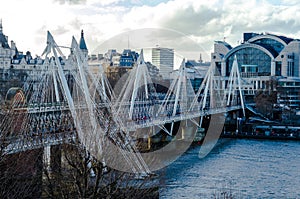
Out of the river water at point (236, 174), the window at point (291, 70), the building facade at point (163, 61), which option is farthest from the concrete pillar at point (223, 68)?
the river water at point (236, 174)

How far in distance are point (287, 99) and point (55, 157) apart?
21213 mm

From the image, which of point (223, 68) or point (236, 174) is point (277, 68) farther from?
point (236, 174)

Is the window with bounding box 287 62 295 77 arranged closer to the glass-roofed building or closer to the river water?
the glass-roofed building

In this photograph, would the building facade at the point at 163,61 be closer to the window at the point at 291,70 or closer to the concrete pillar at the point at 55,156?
the window at the point at 291,70

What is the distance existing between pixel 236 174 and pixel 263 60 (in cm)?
2071

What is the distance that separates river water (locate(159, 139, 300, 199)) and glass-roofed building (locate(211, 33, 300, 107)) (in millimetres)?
14223

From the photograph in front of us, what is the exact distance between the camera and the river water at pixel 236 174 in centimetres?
1052

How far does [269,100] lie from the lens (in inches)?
1072

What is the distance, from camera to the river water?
34.5 feet

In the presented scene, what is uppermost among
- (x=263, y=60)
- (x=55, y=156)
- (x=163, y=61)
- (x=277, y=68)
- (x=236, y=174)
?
(x=163, y=61)

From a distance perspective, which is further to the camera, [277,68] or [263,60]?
[263,60]

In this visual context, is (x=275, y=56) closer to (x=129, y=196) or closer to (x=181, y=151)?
(x=181, y=151)

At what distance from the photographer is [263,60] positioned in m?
32.4

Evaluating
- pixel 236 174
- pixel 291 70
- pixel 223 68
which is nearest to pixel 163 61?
pixel 223 68
